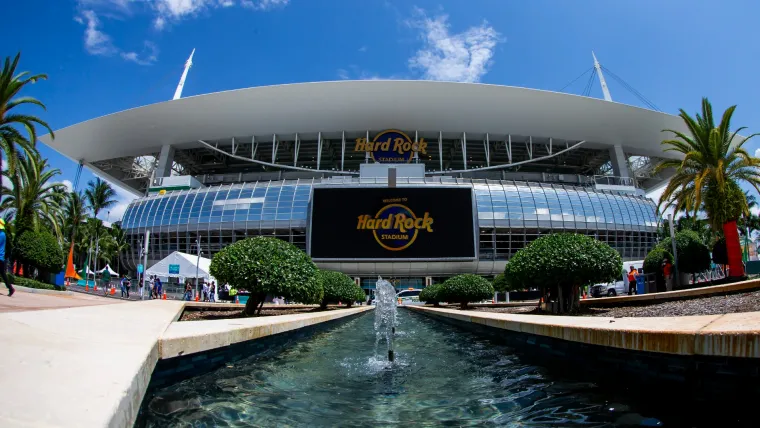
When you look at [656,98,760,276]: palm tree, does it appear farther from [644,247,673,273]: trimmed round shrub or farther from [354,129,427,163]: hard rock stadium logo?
[354,129,427,163]: hard rock stadium logo

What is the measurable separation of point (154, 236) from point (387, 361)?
174 feet

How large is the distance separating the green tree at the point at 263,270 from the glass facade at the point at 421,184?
35.9m

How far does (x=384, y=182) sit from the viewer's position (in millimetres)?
48188

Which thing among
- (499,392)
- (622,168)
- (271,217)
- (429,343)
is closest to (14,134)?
(429,343)

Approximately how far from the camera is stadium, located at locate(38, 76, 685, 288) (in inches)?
1816

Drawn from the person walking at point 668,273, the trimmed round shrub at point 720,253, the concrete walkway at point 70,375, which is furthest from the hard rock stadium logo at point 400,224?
the concrete walkway at point 70,375

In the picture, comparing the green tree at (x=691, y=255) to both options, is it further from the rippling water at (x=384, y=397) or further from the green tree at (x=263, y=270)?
the rippling water at (x=384, y=397)

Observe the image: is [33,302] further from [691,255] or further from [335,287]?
[691,255]

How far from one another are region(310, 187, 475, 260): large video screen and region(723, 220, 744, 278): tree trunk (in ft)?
89.7

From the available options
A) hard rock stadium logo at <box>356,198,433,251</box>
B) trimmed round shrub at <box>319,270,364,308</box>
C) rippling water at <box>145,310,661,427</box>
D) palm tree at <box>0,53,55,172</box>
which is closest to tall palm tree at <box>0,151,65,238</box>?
palm tree at <box>0,53,55,172</box>

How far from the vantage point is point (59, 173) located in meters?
32.3

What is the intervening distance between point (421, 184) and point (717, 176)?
3020 centimetres

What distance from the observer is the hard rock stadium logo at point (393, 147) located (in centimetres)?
5316

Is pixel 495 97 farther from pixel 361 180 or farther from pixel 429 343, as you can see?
pixel 429 343
